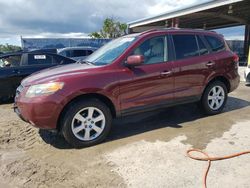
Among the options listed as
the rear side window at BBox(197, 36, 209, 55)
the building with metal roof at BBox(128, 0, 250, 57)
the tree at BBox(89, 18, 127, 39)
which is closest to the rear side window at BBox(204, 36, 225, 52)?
the rear side window at BBox(197, 36, 209, 55)

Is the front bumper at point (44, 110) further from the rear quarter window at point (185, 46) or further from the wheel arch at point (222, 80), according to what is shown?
the wheel arch at point (222, 80)

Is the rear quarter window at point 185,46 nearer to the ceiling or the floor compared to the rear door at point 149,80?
nearer to the ceiling

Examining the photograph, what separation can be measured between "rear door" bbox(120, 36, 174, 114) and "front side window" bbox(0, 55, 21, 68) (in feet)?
15.3

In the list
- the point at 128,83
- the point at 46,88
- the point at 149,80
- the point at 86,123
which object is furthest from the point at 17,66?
the point at 149,80

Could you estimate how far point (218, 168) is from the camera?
3.40 metres

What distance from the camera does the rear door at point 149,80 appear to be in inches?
177

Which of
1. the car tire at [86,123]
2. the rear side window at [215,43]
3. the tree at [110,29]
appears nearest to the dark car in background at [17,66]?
the car tire at [86,123]

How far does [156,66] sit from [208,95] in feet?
5.17

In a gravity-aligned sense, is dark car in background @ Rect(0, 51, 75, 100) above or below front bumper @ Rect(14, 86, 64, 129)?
above

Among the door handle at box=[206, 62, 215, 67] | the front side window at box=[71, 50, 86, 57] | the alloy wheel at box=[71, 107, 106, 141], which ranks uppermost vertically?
the front side window at box=[71, 50, 86, 57]

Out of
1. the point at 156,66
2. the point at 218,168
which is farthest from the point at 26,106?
the point at 218,168

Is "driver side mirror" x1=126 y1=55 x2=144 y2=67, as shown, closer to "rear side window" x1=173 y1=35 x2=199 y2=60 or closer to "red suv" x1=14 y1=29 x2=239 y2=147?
"red suv" x1=14 y1=29 x2=239 y2=147

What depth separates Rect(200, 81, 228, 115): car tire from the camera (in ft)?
18.3

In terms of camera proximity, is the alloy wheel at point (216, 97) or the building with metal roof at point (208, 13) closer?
the alloy wheel at point (216, 97)
